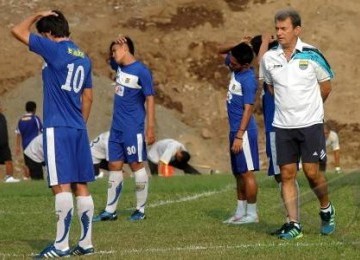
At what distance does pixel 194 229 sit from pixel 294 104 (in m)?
2.23

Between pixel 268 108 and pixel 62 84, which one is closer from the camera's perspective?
pixel 62 84

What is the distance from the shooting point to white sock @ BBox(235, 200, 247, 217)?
50.3 feet

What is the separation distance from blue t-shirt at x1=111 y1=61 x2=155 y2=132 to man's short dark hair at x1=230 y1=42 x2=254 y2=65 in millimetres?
1352

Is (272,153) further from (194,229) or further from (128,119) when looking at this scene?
(128,119)

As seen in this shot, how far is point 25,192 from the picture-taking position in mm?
22359

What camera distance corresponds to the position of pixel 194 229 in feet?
46.7

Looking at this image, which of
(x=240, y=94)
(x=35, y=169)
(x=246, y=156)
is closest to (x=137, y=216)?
(x=246, y=156)

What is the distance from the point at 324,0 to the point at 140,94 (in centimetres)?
2994

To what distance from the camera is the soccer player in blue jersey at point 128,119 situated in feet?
52.9

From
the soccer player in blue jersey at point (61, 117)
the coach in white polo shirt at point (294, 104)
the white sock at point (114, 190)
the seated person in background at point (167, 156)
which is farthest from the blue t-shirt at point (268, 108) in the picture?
the seated person in background at point (167, 156)

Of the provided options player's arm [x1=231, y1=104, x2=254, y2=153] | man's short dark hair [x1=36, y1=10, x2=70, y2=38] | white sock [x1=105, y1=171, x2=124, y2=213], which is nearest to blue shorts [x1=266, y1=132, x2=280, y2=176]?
player's arm [x1=231, y1=104, x2=254, y2=153]

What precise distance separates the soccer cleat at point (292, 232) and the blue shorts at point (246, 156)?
2.59m

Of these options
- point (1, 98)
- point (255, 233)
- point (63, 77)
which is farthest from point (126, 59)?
point (1, 98)

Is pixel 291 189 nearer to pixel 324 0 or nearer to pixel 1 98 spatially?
pixel 1 98
